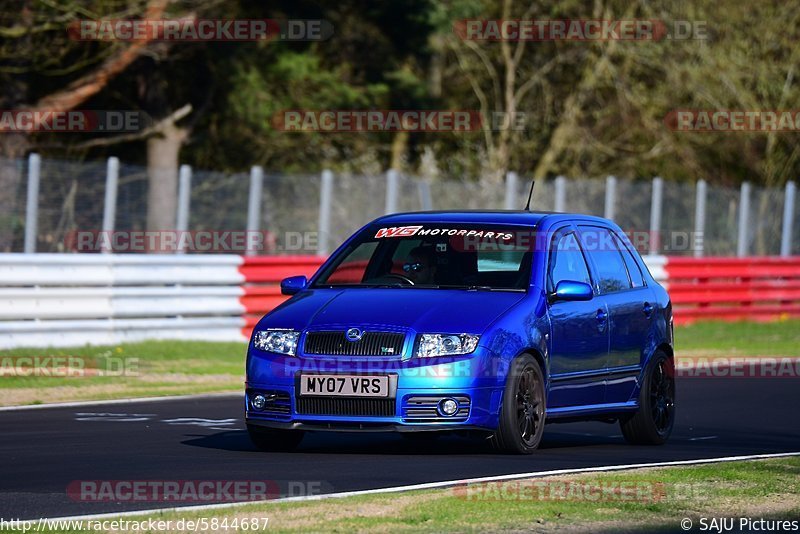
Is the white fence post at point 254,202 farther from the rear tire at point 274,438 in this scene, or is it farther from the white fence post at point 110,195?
the rear tire at point 274,438

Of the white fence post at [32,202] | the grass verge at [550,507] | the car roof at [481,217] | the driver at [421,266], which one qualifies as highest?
the white fence post at [32,202]

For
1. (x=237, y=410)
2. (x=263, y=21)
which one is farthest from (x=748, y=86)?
(x=237, y=410)

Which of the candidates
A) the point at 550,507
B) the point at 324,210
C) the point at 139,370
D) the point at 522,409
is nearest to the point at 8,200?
the point at 139,370

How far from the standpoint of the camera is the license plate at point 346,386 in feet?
30.9

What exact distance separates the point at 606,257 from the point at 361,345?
102 inches

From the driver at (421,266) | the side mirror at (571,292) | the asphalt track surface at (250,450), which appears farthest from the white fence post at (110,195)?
the side mirror at (571,292)

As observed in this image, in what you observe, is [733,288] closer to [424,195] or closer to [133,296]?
Answer: [424,195]

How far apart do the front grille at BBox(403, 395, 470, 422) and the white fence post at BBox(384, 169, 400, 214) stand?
14412 mm

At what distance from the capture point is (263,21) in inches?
1219

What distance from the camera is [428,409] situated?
371 inches

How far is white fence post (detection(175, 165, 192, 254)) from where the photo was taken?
2094 centimetres

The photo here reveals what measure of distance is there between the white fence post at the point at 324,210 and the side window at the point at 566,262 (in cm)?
1210

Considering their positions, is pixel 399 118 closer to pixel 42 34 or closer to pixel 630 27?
pixel 630 27

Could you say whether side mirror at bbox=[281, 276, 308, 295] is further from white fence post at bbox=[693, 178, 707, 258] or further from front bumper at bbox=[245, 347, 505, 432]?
white fence post at bbox=[693, 178, 707, 258]
